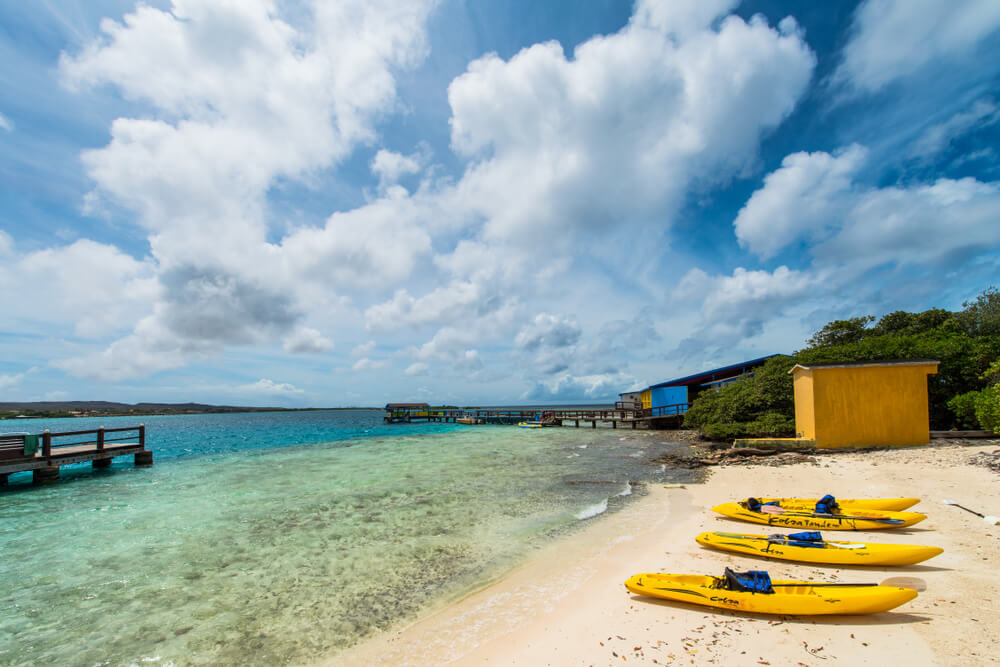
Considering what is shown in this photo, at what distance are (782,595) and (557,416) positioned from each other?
1800 inches

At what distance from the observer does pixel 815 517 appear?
300 inches

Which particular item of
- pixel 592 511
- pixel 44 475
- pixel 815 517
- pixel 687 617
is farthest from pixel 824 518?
pixel 44 475

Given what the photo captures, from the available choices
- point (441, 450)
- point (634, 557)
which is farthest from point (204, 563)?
point (441, 450)

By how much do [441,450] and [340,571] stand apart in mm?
19866

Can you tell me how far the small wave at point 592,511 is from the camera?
10202 millimetres

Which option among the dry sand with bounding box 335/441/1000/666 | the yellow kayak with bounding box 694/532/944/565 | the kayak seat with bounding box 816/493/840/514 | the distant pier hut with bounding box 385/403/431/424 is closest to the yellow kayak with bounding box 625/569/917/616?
the dry sand with bounding box 335/441/1000/666

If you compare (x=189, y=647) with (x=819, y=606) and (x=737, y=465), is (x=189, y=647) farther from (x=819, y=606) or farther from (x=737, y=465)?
(x=737, y=465)

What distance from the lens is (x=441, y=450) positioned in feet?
88.4

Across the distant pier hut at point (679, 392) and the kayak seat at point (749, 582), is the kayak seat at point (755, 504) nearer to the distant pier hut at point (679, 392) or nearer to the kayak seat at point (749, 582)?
the kayak seat at point (749, 582)

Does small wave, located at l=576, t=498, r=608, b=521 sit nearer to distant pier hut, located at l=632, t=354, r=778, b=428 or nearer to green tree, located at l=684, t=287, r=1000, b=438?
green tree, located at l=684, t=287, r=1000, b=438

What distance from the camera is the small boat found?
7.14 meters

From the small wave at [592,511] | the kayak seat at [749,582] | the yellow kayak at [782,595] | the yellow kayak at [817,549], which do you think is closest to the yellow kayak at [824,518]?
the yellow kayak at [817,549]

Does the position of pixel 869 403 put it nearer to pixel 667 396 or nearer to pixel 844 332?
pixel 844 332

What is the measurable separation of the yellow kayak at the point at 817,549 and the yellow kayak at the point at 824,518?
1.16 meters
